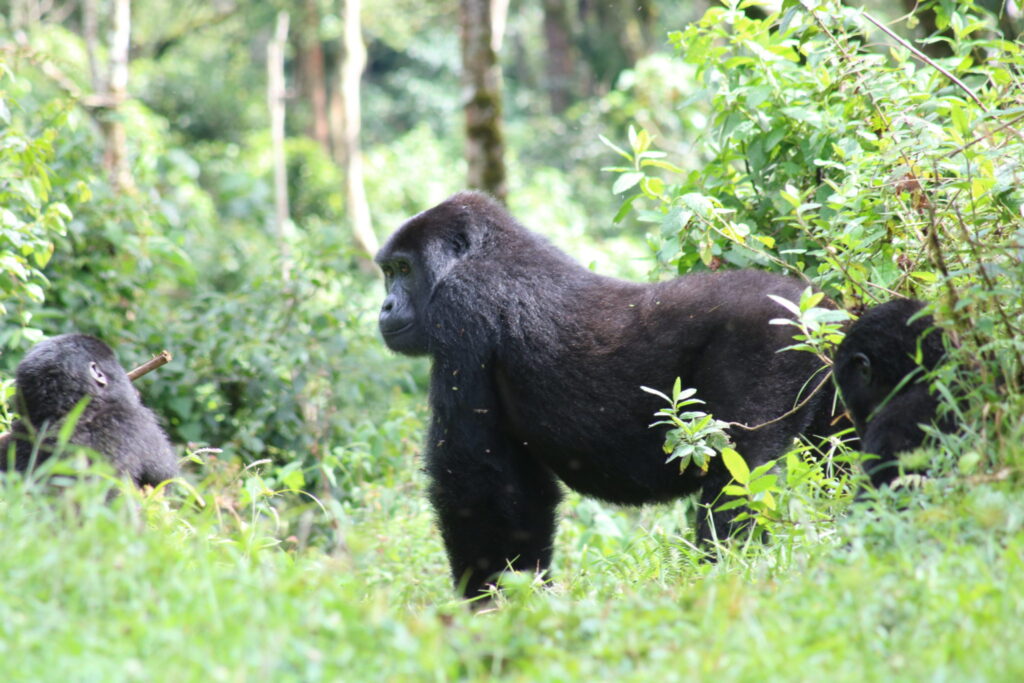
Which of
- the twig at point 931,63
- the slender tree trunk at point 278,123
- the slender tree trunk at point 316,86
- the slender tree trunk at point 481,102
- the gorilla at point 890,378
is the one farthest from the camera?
the slender tree trunk at point 316,86

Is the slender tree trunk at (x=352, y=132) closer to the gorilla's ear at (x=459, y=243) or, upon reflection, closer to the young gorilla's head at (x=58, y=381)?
the gorilla's ear at (x=459, y=243)

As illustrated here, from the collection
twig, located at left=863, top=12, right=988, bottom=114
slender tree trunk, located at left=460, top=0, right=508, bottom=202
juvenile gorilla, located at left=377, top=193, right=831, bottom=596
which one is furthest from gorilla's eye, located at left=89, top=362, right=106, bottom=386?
slender tree trunk, located at left=460, top=0, right=508, bottom=202

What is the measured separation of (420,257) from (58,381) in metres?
1.55

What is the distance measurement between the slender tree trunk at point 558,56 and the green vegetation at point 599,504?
1607 cm

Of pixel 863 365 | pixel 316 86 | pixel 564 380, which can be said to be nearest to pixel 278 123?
pixel 316 86

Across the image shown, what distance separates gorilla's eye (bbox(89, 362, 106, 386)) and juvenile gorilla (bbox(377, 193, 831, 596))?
4.19 ft

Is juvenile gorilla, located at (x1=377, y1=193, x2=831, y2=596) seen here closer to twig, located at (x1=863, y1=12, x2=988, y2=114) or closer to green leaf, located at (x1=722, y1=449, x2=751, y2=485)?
green leaf, located at (x1=722, y1=449, x2=751, y2=485)

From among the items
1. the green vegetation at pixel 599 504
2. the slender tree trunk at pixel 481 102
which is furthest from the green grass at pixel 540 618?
the slender tree trunk at pixel 481 102

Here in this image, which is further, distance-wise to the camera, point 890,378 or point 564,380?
point 564,380

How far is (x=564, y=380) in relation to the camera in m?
4.29

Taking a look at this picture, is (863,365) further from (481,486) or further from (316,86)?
(316,86)

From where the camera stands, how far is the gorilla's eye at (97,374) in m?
4.25

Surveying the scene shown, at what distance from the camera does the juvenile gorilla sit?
13.4 ft

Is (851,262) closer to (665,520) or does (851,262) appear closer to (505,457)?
(505,457)
